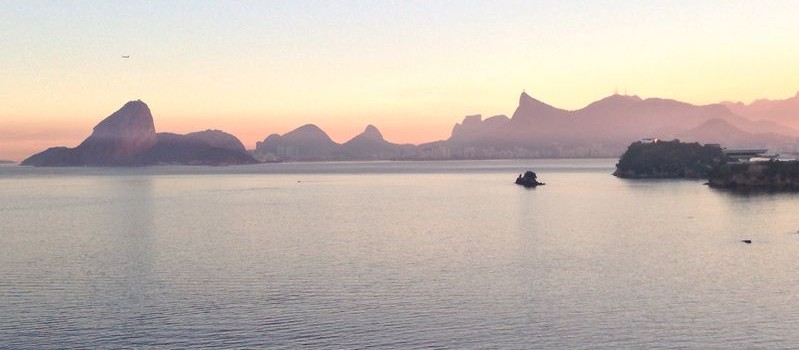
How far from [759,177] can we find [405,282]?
130 meters

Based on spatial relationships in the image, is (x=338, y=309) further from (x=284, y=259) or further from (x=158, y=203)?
(x=158, y=203)

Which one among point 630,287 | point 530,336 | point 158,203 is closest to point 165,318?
point 530,336

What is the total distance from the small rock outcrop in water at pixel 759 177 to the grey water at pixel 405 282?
6529cm

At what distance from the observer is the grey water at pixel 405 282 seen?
3500 centimetres

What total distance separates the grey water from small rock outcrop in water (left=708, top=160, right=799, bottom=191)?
65288mm

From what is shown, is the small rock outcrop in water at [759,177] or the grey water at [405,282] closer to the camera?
the grey water at [405,282]

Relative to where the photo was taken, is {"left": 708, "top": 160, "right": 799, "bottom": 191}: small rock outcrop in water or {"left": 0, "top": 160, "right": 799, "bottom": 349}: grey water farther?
{"left": 708, "top": 160, "right": 799, "bottom": 191}: small rock outcrop in water

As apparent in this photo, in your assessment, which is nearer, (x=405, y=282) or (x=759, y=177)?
(x=405, y=282)

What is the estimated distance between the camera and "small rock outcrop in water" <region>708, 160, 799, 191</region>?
153 metres

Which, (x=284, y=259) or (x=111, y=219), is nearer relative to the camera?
(x=284, y=259)

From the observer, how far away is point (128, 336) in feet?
114

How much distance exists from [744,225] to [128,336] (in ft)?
218

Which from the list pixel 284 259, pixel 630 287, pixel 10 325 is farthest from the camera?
pixel 284 259

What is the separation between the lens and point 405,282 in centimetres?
4728
